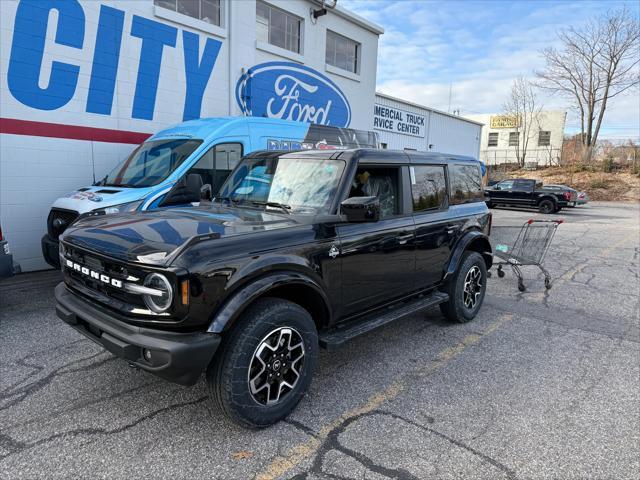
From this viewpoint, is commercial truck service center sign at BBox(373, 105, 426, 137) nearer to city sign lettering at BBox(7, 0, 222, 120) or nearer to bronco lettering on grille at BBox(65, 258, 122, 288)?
city sign lettering at BBox(7, 0, 222, 120)

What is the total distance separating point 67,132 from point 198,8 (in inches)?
164

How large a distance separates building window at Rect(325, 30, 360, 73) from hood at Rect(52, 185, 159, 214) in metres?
9.28

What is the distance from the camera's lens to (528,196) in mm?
21406

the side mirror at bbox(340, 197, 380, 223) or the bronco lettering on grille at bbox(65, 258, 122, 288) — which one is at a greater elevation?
the side mirror at bbox(340, 197, 380, 223)

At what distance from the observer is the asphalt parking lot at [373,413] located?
2.59 metres

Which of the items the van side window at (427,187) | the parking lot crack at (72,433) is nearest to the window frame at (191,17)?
the van side window at (427,187)

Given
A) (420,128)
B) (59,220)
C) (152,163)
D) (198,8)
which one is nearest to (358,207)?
(152,163)

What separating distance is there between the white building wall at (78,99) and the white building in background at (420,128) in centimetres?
781

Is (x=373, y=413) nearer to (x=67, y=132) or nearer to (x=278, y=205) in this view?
(x=278, y=205)

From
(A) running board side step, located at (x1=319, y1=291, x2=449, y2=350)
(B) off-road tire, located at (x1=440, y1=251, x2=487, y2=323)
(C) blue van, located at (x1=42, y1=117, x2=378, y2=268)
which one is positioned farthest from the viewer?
(C) blue van, located at (x1=42, y1=117, x2=378, y2=268)

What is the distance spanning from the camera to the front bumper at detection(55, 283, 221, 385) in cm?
244

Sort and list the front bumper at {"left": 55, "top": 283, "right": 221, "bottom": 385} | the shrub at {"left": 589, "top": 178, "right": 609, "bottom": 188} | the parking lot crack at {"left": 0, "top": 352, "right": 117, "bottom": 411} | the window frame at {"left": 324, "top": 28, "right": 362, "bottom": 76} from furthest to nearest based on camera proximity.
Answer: the shrub at {"left": 589, "top": 178, "right": 609, "bottom": 188} < the window frame at {"left": 324, "top": 28, "right": 362, "bottom": 76} < the parking lot crack at {"left": 0, "top": 352, "right": 117, "bottom": 411} < the front bumper at {"left": 55, "top": 283, "right": 221, "bottom": 385}

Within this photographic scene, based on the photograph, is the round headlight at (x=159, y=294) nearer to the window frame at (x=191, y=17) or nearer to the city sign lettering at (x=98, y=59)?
the city sign lettering at (x=98, y=59)

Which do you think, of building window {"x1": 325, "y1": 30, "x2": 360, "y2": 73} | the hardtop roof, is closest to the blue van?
the hardtop roof
